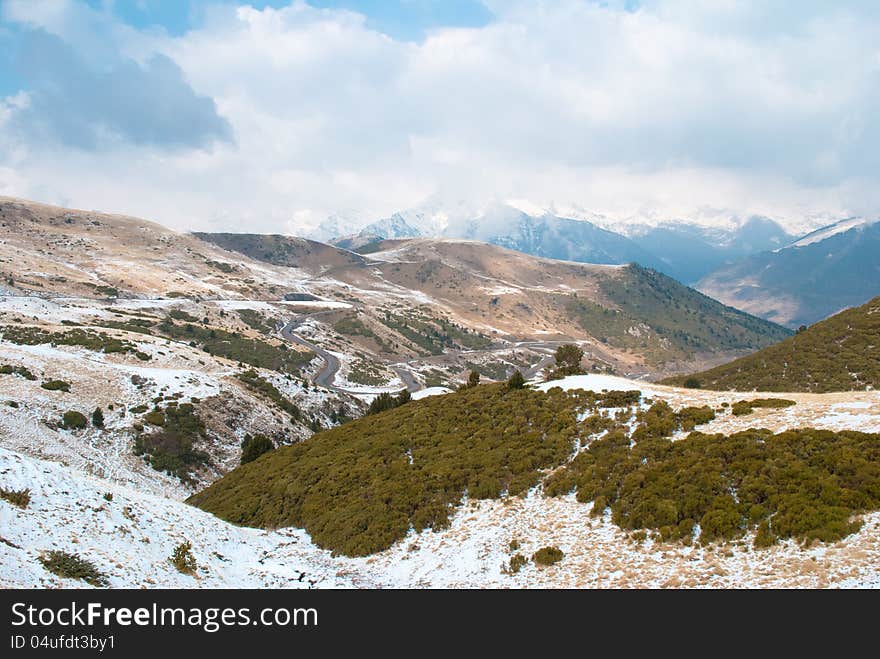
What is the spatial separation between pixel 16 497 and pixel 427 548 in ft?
53.5

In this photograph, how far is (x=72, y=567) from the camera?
48.8 feet

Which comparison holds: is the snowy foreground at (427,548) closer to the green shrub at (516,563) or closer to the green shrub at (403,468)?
the green shrub at (516,563)

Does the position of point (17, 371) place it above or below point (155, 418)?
above

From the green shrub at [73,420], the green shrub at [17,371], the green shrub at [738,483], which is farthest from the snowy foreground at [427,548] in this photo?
the green shrub at [17,371]

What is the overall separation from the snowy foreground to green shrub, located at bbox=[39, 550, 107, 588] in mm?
357

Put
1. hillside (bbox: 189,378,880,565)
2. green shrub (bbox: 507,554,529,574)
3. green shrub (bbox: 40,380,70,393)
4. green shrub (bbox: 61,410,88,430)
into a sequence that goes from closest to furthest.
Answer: hillside (bbox: 189,378,880,565) < green shrub (bbox: 507,554,529,574) < green shrub (bbox: 61,410,88,430) < green shrub (bbox: 40,380,70,393)

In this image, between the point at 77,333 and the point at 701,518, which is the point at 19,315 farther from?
the point at 701,518

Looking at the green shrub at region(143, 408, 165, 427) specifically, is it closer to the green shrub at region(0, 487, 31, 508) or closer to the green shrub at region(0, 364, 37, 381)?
the green shrub at region(0, 364, 37, 381)

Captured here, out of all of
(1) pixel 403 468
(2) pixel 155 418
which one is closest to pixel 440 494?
(1) pixel 403 468

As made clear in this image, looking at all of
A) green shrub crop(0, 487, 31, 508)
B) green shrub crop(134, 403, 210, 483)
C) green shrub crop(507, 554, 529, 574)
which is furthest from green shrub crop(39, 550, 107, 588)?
green shrub crop(134, 403, 210, 483)

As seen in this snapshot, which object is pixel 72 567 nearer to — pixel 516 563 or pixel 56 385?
pixel 516 563

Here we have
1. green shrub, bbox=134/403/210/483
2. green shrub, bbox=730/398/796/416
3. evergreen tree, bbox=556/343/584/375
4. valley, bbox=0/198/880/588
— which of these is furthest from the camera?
green shrub, bbox=134/403/210/483

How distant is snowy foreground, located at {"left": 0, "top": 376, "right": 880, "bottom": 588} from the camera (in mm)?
14758

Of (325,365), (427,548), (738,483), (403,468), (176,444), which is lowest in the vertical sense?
(427,548)
